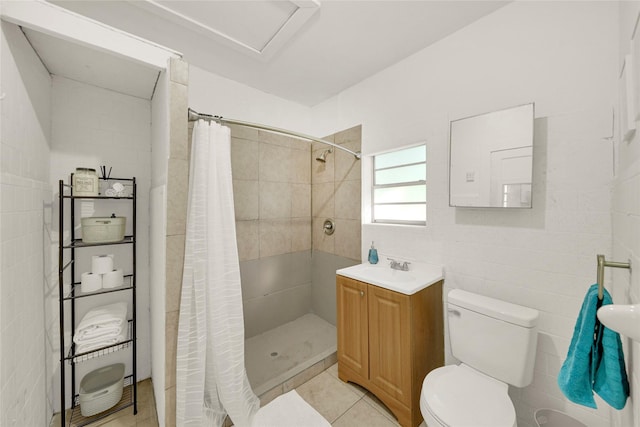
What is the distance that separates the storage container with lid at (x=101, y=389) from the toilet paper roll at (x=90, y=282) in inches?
26.6

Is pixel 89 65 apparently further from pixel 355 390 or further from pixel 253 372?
pixel 355 390

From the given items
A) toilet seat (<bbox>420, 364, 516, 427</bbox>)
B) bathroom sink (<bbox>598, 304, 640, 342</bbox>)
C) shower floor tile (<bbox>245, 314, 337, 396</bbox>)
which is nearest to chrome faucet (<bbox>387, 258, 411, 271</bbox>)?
toilet seat (<bbox>420, 364, 516, 427</bbox>)

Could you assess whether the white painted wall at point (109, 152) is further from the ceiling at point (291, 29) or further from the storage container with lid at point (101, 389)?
the ceiling at point (291, 29)

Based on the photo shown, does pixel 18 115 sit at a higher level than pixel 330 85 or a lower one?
lower

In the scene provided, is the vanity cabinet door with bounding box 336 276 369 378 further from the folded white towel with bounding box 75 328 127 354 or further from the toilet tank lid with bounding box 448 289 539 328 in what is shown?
the folded white towel with bounding box 75 328 127 354

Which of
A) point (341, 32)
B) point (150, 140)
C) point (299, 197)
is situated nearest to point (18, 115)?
point (150, 140)

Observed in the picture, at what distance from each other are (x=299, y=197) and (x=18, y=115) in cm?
207

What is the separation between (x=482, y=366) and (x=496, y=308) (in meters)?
0.35

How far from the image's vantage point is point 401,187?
217cm

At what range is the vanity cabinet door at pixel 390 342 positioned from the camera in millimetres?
1514

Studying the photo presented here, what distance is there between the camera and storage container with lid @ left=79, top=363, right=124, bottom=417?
1.54 metres

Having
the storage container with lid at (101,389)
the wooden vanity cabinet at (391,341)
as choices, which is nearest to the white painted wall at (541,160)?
the wooden vanity cabinet at (391,341)

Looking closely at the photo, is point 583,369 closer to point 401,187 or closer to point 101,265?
point 401,187

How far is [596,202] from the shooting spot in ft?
4.00
